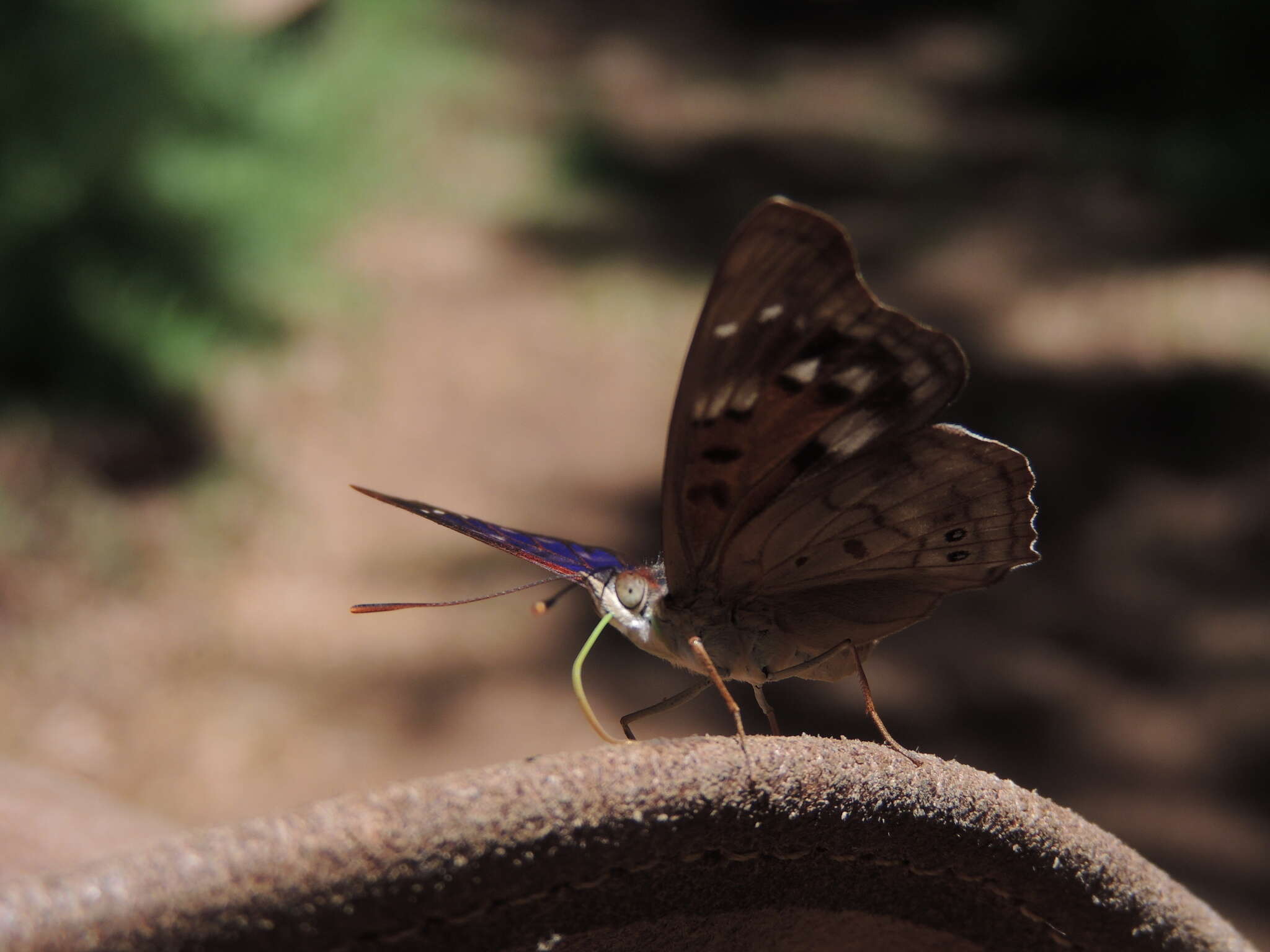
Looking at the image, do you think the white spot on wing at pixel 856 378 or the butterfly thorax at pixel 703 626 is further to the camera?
the butterfly thorax at pixel 703 626

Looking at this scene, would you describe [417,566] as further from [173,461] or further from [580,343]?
[580,343]

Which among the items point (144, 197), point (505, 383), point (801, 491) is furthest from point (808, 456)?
point (144, 197)

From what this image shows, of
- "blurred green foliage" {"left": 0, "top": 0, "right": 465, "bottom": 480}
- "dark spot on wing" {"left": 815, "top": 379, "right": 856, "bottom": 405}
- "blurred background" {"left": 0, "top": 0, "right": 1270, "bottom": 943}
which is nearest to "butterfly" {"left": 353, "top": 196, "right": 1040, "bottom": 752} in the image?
"dark spot on wing" {"left": 815, "top": 379, "right": 856, "bottom": 405}

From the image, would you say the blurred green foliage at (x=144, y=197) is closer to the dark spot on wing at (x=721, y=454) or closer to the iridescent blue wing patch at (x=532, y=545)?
the iridescent blue wing patch at (x=532, y=545)

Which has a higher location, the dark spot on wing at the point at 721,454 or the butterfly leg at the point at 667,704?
the dark spot on wing at the point at 721,454

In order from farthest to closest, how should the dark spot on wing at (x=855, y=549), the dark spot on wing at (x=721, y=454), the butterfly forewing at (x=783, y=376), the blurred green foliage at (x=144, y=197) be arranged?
the blurred green foliage at (x=144, y=197) → the dark spot on wing at (x=855, y=549) → the dark spot on wing at (x=721, y=454) → the butterfly forewing at (x=783, y=376)

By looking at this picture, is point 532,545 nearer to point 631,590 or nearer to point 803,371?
point 631,590

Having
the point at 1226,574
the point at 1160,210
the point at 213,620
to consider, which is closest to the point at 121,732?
the point at 213,620

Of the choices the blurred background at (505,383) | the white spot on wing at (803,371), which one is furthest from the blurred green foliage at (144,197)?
the white spot on wing at (803,371)
